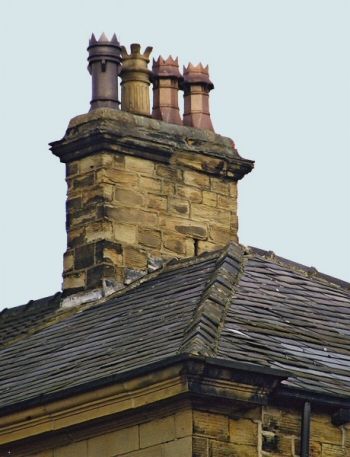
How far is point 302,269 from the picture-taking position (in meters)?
26.4

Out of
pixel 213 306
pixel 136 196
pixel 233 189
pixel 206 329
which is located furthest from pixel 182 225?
pixel 206 329

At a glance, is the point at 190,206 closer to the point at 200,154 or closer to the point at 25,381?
the point at 200,154

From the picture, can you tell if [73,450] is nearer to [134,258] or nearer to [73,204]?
[134,258]

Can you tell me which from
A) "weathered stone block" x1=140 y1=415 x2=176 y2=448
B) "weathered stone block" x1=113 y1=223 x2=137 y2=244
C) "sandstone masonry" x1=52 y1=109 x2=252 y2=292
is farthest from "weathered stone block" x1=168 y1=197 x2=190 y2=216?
"weathered stone block" x1=140 y1=415 x2=176 y2=448

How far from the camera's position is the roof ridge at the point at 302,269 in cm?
2616

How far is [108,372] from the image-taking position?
73.9 ft

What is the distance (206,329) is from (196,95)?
6601 mm

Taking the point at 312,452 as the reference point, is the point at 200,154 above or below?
above

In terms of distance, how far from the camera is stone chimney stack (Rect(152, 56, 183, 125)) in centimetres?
2847

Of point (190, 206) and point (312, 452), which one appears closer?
point (312, 452)

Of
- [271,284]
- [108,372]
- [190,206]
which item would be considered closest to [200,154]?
→ [190,206]

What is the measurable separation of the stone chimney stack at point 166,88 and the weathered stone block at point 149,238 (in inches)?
64.8

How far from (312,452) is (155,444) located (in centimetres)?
145

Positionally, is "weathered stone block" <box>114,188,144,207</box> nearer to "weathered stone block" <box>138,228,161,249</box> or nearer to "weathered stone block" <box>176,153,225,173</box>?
"weathered stone block" <box>138,228,161,249</box>
